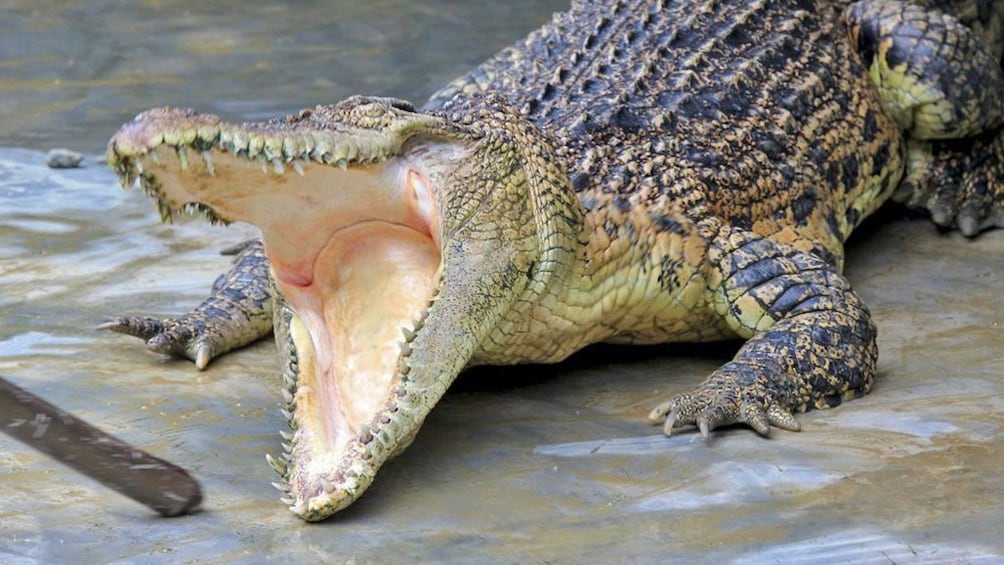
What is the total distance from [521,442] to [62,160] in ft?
11.3

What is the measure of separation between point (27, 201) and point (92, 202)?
25 centimetres

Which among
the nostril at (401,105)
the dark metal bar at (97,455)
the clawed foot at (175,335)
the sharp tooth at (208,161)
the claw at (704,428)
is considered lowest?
the clawed foot at (175,335)

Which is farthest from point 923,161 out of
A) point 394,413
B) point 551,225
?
point 394,413

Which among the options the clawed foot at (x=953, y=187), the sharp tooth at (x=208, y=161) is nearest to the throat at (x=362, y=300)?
the sharp tooth at (x=208, y=161)

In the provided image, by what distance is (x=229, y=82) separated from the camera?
7516 mm

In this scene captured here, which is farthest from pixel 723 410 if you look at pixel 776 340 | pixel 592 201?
pixel 592 201

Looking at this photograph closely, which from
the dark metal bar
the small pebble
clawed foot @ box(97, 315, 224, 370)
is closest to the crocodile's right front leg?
clawed foot @ box(97, 315, 224, 370)

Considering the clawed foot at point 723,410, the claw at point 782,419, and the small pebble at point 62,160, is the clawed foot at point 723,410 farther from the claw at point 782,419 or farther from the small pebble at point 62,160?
the small pebble at point 62,160

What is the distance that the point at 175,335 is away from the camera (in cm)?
439

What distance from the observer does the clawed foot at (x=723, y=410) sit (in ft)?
11.9

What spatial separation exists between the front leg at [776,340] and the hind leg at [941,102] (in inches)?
49.1

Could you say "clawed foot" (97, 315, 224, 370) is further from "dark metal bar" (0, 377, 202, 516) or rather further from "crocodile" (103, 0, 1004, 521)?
"dark metal bar" (0, 377, 202, 516)

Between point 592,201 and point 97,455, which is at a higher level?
point 592,201

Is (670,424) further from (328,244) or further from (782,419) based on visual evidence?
(328,244)
